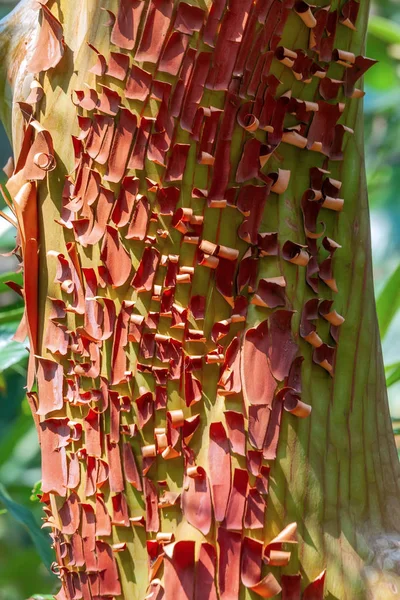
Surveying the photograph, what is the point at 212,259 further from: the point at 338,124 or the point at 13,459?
the point at 13,459

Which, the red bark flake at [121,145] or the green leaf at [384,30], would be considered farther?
the green leaf at [384,30]

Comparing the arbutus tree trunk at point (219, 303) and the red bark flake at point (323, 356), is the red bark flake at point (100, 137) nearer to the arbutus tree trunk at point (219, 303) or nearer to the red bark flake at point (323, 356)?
the arbutus tree trunk at point (219, 303)

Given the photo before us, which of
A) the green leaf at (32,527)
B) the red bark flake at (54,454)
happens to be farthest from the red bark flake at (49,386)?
the green leaf at (32,527)

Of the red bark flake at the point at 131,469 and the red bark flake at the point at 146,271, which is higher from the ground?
the red bark flake at the point at 146,271

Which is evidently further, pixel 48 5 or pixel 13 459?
pixel 13 459

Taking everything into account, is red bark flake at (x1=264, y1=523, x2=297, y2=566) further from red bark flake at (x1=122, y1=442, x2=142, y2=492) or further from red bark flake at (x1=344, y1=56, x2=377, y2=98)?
red bark flake at (x1=344, y1=56, x2=377, y2=98)

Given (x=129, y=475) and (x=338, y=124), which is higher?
(x=338, y=124)

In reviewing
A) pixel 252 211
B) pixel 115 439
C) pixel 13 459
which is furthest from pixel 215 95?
pixel 13 459
